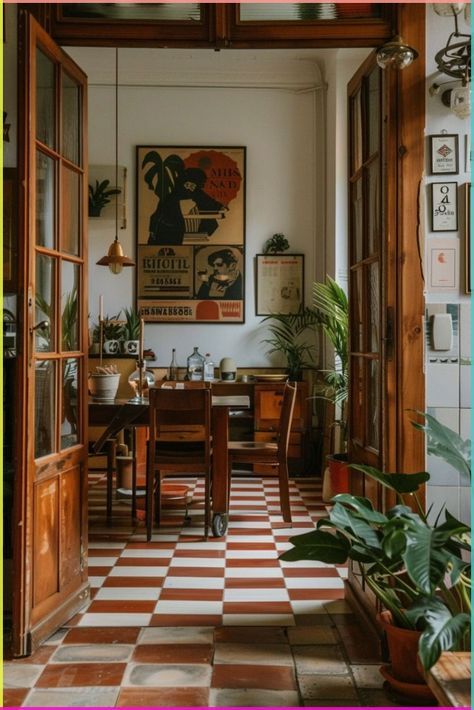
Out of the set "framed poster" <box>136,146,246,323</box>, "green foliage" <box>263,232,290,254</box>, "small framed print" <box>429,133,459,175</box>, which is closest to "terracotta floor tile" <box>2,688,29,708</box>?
"small framed print" <box>429,133,459,175</box>

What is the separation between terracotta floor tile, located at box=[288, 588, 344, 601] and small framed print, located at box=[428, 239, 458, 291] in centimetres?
160

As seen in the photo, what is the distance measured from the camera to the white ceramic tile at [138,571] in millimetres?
3609

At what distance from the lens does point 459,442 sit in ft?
6.88

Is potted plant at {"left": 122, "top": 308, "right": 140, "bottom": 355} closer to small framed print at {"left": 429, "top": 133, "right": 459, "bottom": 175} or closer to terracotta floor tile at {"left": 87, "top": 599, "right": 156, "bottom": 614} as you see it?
terracotta floor tile at {"left": 87, "top": 599, "right": 156, "bottom": 614}

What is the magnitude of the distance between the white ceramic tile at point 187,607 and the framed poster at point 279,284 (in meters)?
4.24

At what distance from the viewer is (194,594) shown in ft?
A: 10.9

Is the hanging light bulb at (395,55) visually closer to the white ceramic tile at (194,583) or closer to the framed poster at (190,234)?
the white ceramic tile at (194,583)

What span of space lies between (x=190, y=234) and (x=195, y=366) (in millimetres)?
1413

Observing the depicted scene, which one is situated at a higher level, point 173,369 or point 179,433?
point 173,369

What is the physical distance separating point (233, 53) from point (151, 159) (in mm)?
1357

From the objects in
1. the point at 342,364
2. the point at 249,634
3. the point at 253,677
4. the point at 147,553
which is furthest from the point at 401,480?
the point at 342,364

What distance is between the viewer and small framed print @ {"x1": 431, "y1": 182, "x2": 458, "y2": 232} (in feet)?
8.98

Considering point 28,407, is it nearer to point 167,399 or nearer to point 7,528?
point 7,528

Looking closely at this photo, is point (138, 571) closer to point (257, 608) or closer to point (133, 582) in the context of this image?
point (133, 582)
